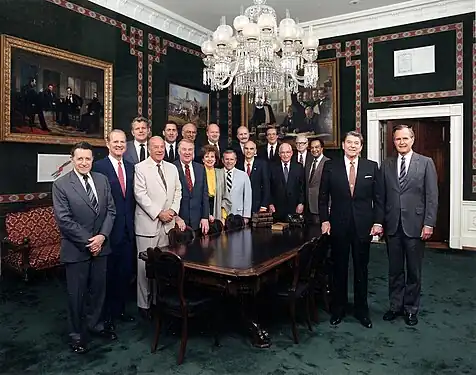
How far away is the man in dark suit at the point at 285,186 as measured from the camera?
5.38 meters

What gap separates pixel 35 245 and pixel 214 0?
469 centimetres

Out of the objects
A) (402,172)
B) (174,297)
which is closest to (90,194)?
(174,297)

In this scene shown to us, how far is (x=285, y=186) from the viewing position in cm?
538

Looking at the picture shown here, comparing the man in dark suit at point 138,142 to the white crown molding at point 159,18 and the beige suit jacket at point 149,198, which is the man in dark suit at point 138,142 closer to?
the beige suit jacket at point 149,198

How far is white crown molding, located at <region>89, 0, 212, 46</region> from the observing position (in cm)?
651

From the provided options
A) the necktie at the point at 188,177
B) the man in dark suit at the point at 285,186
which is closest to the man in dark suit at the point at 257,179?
the man in dark suit at the point at 285,186

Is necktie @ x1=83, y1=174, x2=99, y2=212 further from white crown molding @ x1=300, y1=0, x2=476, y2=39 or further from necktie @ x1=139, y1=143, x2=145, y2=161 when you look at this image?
white crown molding @ x1=300, y1=0, x2=476, y2=39

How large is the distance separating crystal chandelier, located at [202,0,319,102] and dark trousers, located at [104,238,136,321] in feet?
8.59

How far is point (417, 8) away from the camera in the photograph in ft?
22.9

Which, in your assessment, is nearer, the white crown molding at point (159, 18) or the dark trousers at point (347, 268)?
the dark trousers at point (347, 268)

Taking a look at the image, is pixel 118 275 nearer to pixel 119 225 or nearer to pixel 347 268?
pixel 119 225

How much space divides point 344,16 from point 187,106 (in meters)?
3.39

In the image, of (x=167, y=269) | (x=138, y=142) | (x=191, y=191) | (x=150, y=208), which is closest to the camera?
(x=167, y=269)

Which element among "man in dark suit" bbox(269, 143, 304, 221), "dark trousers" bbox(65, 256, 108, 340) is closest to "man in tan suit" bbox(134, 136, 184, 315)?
"dark trousers" bbox(65, 256, 108, 340)
